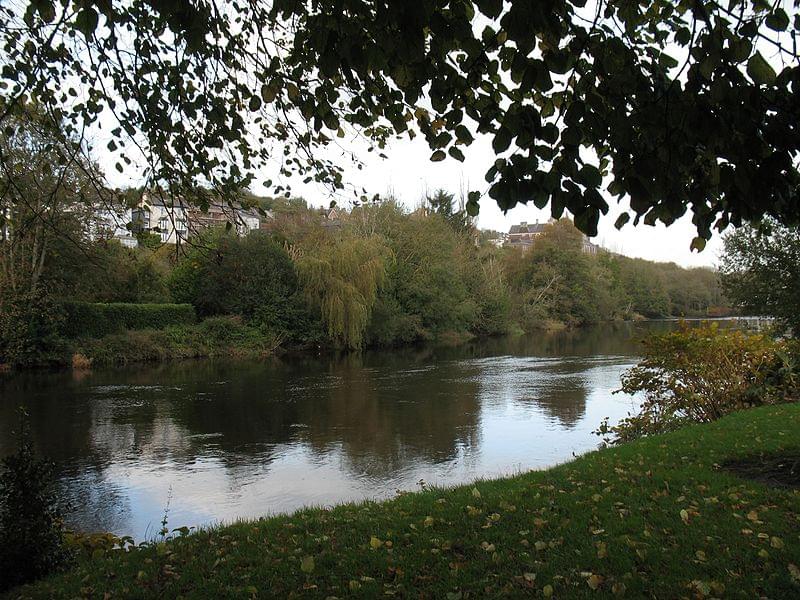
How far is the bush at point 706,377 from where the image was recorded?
1165cm

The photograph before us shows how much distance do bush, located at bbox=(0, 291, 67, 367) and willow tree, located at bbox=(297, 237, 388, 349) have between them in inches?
482

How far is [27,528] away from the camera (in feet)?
15.5

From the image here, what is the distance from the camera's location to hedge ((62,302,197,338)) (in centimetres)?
2731

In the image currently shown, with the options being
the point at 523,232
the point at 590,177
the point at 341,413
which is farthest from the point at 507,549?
the point at 523,232

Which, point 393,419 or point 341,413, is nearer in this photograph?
point 393,419

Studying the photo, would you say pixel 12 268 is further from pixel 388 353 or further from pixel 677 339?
pixel 677 339

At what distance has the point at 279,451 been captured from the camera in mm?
12531

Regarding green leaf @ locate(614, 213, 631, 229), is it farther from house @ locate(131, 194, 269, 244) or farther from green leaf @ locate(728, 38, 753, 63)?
house @ locate(131, 194, 269, 244)

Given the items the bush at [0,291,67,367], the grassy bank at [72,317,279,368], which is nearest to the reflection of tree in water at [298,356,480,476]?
the grassy bank at [72,317,279,368]

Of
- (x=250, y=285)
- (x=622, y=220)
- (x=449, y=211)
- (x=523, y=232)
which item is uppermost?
(x=523, y=232)

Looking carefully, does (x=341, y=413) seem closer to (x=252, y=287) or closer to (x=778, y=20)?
(x=778, y=20)

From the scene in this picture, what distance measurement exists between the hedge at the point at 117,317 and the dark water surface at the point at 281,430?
3844 millimetres

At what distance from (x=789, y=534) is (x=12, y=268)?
24.9 meters

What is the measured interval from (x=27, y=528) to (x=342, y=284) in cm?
2905
